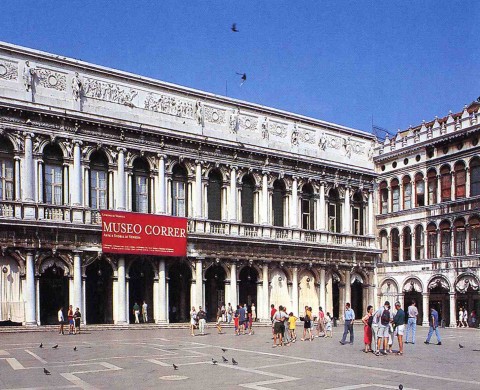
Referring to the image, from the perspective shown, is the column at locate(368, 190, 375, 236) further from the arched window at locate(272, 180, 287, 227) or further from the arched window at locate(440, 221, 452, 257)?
the arched window at locate(272, 180, 287, 227)

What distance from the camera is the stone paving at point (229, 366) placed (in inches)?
554

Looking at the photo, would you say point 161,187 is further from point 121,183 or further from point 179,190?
point 121,183

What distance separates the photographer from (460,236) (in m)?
43.3

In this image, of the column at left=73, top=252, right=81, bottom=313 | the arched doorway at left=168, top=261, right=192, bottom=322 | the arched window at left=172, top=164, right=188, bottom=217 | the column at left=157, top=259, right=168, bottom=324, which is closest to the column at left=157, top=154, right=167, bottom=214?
the arched window at left=172, top=164, right=188, bottom=217

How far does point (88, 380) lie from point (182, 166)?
2649 centimetres

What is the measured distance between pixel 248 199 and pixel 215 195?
2.75 meters

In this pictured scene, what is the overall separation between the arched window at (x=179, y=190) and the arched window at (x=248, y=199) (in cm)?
423

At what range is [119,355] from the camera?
20.0m

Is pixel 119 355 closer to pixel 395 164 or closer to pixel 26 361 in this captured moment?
pixel 26 361

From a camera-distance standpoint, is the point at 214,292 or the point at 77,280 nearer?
the point at 77,280

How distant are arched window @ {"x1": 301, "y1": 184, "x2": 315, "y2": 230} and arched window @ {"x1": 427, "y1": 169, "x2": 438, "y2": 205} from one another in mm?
7879

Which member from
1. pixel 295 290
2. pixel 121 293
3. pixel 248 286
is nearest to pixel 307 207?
pixel 295 290

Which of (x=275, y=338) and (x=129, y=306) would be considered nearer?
(x=275, y=338)

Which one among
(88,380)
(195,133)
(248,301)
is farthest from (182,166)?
(88,380)
